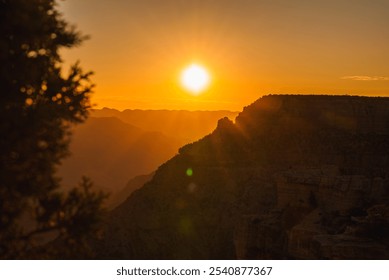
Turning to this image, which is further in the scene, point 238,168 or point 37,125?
point 238,168

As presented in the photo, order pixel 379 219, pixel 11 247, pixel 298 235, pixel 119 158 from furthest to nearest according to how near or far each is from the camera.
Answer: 1. pixel 119 158
2. pixel 298 235
3. pixel 379 219
4. pixel 11 247

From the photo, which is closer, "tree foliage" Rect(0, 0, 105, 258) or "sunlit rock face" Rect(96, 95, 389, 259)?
"tree foliage" Rect(0, 0, 105, 258)

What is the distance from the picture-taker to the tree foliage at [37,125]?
1037 cm

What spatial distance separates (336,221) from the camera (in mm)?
25234

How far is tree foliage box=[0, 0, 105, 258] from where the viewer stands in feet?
34.0

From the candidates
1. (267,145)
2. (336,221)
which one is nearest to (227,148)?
(267,145)

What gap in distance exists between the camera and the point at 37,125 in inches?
412

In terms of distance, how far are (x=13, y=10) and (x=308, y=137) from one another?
204ft

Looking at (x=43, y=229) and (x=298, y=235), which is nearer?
(x=43, y=229)

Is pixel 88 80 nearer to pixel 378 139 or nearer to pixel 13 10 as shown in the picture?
pixel 13 10

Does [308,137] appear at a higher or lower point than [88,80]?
higher

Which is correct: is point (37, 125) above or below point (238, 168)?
below

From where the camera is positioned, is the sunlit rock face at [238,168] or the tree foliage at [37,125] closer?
the tree foliage at [37,125]
